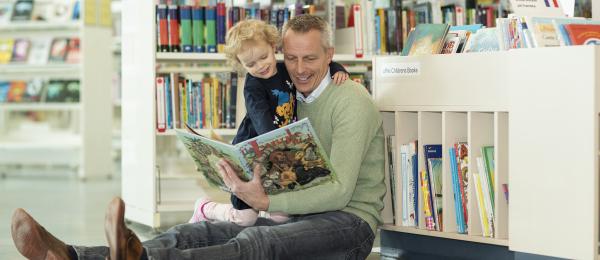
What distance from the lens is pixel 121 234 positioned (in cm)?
250

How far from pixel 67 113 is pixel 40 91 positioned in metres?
1.16

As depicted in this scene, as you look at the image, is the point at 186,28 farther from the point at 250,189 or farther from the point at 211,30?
the point at 250,189

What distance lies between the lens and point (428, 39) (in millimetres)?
3348

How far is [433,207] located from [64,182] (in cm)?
538

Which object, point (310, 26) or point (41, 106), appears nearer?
point (310, 26)

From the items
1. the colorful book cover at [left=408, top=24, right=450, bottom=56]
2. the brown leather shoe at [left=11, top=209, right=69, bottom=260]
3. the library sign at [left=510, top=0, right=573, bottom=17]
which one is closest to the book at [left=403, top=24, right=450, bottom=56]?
the colorful book cover at [left=408, top=24, right=450, bottom=56]

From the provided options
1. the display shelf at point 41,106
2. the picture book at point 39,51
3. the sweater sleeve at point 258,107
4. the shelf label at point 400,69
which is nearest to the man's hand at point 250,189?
the sweater sleeve at point 258,107

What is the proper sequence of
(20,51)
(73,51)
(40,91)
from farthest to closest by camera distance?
(20,51), (40,91), (73,51)

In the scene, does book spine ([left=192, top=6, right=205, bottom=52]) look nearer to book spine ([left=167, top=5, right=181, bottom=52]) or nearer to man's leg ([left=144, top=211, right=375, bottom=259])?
book spine ([left=167, top=5, right=181, bottom=52])

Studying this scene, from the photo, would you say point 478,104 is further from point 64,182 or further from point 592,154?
point 64,182

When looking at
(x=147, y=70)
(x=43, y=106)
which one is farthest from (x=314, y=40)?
(x=43, y=106)

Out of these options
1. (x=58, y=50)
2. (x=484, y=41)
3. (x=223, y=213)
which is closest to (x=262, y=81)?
(x=223, y=213)

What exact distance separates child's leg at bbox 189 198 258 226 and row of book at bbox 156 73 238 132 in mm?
1508

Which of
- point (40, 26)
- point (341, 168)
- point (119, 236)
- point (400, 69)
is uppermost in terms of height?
point (40, 26)
